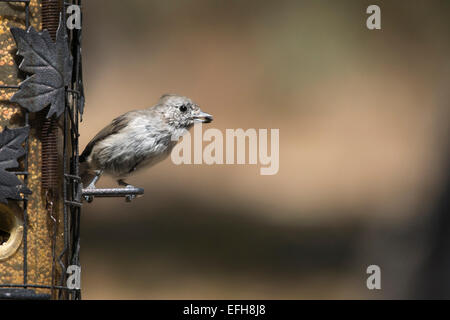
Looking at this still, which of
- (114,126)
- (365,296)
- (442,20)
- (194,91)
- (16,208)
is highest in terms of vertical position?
(442,20)

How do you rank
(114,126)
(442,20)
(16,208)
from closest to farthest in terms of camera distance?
(16,208), (114,126), (442,20)

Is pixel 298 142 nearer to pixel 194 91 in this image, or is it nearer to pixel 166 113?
pixel 194 91

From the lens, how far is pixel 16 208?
7398 mm

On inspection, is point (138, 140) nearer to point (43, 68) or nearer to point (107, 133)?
point (107, 133)

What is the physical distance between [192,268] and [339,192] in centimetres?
219

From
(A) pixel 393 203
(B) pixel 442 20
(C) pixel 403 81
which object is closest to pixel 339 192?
→ (A) pixel 393 203

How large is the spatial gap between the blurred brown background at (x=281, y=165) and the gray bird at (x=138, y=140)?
20.8 feet

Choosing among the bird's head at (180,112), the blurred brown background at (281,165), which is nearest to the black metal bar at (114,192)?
the bird's head at (180,112)

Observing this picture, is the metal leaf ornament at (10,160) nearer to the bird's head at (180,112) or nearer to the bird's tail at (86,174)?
the bird's tail at (86,174)

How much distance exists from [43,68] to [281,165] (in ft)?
27.6

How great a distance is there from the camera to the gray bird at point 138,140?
821 cm

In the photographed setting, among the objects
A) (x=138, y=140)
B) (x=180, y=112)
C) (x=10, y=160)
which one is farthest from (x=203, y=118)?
(x=10, y=160)

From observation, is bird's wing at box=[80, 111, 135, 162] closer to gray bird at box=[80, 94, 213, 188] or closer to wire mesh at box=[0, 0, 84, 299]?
gray bird at box=[80, 94, 213, 188]

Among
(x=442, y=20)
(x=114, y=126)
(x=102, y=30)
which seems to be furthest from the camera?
(x=442, y=20)
